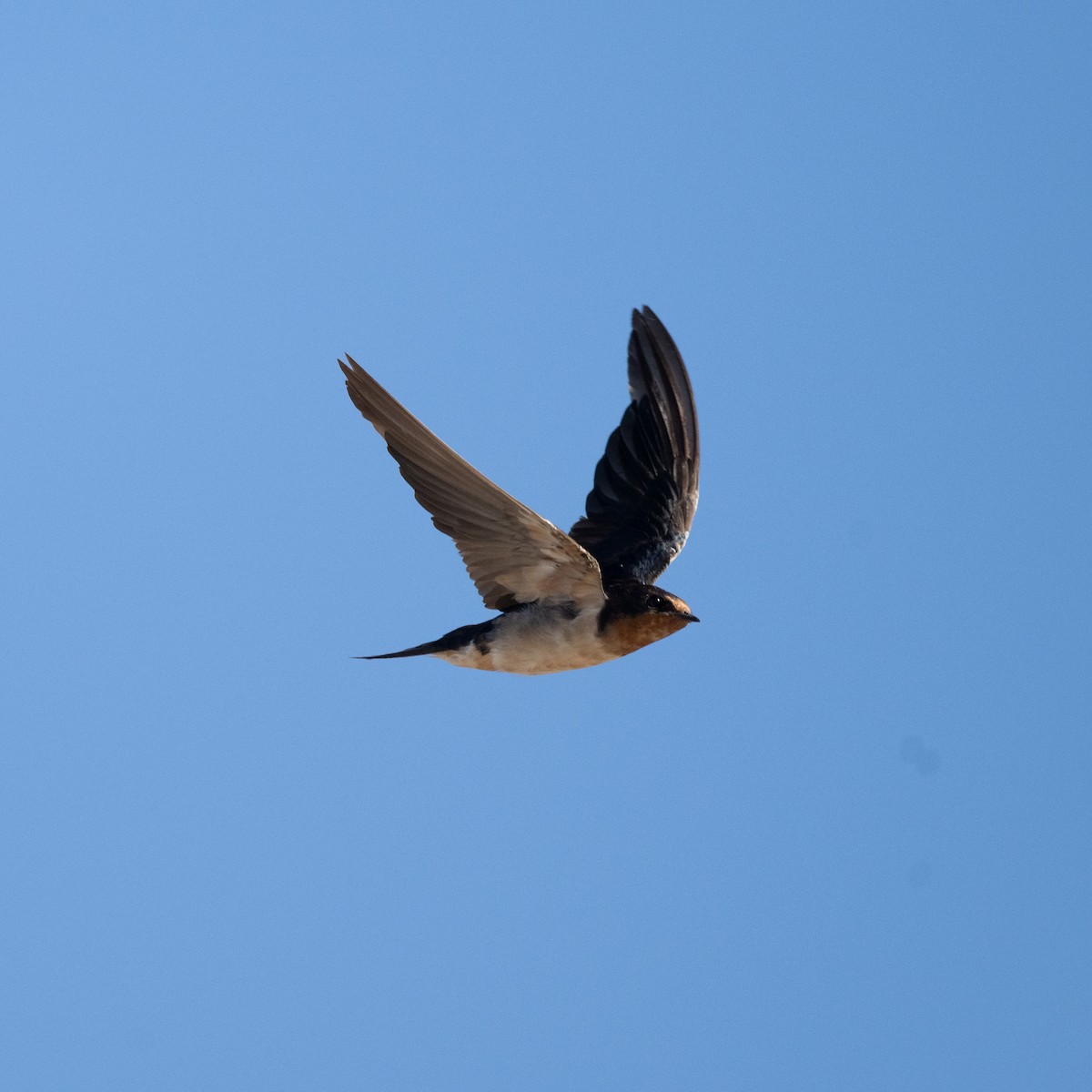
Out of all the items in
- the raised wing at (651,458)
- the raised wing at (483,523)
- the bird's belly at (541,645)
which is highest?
the raised wing at (651,458)

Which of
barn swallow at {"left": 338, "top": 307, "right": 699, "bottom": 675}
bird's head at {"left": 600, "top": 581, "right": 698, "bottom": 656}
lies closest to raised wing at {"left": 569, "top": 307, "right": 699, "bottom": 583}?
barn swallow at {"left": 338, "top": 307, "right": 699, "bottom": 675}

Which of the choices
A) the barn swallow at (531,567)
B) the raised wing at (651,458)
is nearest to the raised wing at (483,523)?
the barn swallow at (531,567)

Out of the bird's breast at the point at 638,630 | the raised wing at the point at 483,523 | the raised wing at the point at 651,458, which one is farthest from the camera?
the raised wing at the point at 651,458

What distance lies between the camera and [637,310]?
26.7 ft

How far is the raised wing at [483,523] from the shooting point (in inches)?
247

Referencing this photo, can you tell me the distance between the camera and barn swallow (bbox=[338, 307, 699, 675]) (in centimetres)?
634

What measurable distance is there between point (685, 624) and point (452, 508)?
3.31ft

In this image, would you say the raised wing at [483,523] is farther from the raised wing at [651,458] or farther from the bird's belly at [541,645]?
the raised wing at [651,458]

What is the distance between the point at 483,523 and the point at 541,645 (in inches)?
21.2

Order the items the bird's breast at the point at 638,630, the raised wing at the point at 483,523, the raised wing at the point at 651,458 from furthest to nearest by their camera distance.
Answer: the raised wing at the point at 651,458
the bird's breast at the point at 638,630
the raised wing at the point at 483,523

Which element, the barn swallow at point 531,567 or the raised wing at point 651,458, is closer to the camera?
→ the barn swallow at point 531,567

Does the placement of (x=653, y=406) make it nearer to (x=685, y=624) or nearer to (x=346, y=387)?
(x=685, y=624)

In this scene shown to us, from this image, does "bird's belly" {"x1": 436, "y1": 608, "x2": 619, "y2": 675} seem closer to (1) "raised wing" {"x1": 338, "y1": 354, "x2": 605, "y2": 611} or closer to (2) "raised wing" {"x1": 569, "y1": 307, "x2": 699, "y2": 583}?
(1) "raised wing" {"x1": 338, "y1": 354, "x2": 605, "y2": 611}

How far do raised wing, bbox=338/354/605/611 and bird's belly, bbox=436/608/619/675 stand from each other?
0.07 meters
